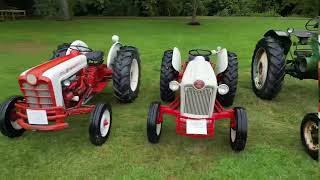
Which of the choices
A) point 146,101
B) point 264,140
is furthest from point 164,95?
point 264,140

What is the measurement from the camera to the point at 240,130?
15.4 feet

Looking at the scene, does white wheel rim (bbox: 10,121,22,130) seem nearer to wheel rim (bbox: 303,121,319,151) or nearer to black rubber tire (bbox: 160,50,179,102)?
black rubber tire (bbox: 160,50,179,102)

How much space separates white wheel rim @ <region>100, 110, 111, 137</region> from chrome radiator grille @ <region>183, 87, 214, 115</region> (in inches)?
44.2

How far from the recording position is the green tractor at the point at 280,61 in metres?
6.49

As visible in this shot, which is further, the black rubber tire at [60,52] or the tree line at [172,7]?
the tree line at [172,7]

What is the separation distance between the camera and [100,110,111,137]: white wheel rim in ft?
16.9

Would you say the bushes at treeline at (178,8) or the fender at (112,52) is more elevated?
the fender at (112,52)

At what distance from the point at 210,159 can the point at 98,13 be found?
28.4 metres

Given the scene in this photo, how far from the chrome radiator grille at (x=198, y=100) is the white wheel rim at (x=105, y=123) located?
1.12 m

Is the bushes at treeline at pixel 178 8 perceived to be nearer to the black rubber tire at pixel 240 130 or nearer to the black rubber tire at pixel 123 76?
the black rubber tire at pixel 123 76

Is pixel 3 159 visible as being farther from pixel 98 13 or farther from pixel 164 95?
pixel 98 13

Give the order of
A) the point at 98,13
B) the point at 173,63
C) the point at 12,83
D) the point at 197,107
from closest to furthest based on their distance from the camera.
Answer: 1. the point at 197,107
2. the point at 173,63
3. the point at 12,83
4. the point at 98,13

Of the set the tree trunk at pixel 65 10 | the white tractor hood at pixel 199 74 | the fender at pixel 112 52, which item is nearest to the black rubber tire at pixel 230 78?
the white tractor hood at pixel 199 74

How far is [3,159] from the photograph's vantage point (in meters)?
4.81
